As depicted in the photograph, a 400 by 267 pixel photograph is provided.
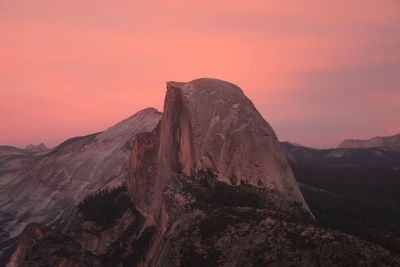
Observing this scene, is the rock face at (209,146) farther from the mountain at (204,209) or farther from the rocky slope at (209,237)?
the rocky slope at (209,237)

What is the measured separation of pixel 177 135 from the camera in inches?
3393

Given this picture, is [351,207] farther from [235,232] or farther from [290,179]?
[235,232]

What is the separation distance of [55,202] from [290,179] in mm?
132964

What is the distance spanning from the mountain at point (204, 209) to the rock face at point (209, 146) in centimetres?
21

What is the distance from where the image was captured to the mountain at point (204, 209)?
1655 inches

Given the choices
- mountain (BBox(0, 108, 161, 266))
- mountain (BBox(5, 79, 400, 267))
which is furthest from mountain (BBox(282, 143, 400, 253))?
mountain (BBox(0, 108, 161, 266))

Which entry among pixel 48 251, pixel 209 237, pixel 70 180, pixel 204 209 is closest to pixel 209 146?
pixel 204 209

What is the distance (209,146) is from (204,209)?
21776mm

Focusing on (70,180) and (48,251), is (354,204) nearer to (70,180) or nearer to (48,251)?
(48,251)

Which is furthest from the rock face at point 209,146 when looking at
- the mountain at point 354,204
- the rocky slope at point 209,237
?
the mountain at point 354,204

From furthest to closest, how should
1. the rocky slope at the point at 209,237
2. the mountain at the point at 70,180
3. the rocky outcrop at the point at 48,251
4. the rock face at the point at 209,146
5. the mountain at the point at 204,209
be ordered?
the mountain at the point at 70,180 → the rocky outcrop at the point at 48,251 → the rock face at the point at 209,146 → the mountain at the point at 204,209 → the rocky slope at the point at 209,237

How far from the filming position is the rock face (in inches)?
2724

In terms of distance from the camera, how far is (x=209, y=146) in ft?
249

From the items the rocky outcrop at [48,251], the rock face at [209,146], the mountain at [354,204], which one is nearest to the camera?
the rock face at [209,146]
